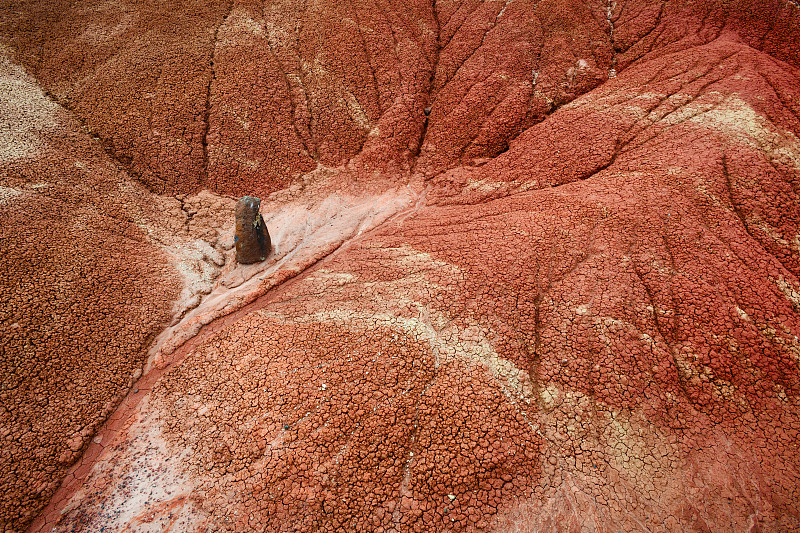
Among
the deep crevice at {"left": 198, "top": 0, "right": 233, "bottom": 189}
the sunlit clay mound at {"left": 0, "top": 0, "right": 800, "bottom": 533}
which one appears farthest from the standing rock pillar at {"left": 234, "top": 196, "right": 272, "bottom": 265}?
the deep crevice at {"left": 198, "top": 0, "right": 233, "bottom": 189}

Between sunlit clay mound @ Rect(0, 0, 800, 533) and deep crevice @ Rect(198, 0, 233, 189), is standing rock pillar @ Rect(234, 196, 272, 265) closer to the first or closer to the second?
sunlit clay mound @ Rect(0, 0, 800, 533)

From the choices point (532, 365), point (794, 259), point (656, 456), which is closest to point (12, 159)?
point (532, 365)

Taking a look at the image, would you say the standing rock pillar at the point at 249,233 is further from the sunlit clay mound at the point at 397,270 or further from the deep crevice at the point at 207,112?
the deep crevice at the point at 207,112

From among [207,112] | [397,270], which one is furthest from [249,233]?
[207,112]

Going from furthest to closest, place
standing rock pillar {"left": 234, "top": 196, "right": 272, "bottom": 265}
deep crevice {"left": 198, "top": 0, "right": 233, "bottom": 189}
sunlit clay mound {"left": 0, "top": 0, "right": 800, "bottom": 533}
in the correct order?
deep crevice {"left": 198, "top": 0, "right": 233, "bottom": 189} → standing rock pillar {"left": 234, "top": 196, "right": 272, "bottom": 265} → sunlit clay mound {"left": 0, "top": 0, "right": 800, "bottom": 533}

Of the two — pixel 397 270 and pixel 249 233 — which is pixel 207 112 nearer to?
pixel 249 233

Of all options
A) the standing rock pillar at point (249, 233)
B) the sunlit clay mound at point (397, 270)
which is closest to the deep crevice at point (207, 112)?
the sunlit clay mound at point (397, 270)
